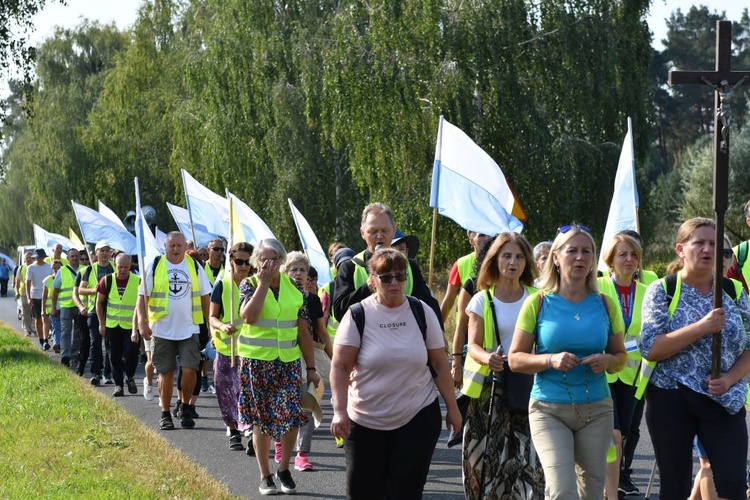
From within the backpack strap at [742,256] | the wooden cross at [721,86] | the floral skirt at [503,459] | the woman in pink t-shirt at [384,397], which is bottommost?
the floral skirt at [503,459]

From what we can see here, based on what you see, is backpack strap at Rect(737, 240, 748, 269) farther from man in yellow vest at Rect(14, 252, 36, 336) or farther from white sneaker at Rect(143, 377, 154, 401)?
man in yellow vest at Rect(14, 252, 36, 336)

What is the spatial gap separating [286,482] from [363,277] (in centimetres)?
151

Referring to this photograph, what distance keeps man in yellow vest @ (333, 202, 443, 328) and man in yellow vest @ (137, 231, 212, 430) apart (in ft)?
13.6

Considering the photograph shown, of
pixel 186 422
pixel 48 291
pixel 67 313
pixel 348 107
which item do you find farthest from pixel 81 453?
pixel 348 107

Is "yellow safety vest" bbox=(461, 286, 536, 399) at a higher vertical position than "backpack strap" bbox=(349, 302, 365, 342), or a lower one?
lower

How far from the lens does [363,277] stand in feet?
26.5

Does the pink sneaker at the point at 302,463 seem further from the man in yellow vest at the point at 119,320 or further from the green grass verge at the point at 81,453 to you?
the man in yellow vest at the point at 119,320

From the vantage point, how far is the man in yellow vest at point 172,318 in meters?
11.8

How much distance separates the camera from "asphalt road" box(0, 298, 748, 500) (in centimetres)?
840

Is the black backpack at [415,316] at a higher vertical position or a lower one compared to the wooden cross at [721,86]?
lower

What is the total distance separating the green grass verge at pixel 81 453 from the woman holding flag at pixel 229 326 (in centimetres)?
60

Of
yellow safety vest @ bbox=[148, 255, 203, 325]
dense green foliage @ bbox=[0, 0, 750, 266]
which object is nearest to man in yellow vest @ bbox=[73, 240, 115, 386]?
yellow safety vest @ bbox=[148, 255, 203, 325]

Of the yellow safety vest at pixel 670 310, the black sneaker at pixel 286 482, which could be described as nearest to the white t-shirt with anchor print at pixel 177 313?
the black sneaker at pixel 286 482

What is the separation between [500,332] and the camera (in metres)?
6.80
